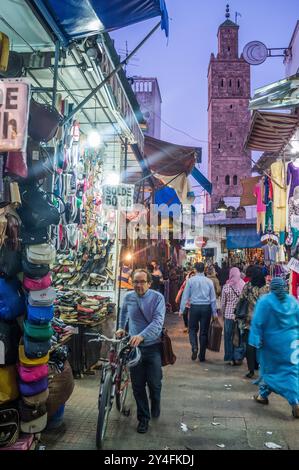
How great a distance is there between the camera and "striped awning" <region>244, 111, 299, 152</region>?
21.4ft

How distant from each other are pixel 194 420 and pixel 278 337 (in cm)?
152

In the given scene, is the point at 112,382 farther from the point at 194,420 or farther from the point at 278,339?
the point at 278,339

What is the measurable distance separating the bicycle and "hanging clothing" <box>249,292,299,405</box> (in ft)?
5.75

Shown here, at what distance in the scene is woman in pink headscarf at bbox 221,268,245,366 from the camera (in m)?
7.54

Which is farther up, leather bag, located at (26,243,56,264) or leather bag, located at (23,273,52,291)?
leather bag, located at (26,243,56,264)

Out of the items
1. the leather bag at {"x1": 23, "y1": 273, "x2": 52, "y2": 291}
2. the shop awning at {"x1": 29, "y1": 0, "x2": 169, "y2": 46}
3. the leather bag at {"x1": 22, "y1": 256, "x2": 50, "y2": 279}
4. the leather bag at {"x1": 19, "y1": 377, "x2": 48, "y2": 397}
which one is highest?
the shop awning at {"x1": 29, "y1": 0, "x2": 169, "y2": 46}

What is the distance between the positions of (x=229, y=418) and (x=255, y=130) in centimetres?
488

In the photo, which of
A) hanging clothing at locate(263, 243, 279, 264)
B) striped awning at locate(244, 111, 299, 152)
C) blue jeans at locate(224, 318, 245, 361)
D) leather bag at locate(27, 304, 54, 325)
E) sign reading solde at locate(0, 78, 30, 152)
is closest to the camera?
sign reading solde at locate(0, 78, 30, 152)

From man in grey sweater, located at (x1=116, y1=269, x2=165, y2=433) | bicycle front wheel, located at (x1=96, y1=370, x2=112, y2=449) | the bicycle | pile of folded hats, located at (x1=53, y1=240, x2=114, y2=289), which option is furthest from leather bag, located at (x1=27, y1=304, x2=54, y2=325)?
pile of folded hats, located at (x1=53, y1=240, x2=114, y2=289)

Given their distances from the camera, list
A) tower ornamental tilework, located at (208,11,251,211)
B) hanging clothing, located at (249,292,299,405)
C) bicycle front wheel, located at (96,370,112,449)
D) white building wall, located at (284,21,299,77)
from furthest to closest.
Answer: tower ornamental tilework, located at (208,11,251,211) → white building wall, located at (284,21,299,77) → hanging clothing, located at (249,292,299,405) → bicycle front wheel, located at (96,370,112,449)

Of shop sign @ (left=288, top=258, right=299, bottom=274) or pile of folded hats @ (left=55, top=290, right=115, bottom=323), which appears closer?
shop sign @ (left=288, top=258, right=299, bottom=274)

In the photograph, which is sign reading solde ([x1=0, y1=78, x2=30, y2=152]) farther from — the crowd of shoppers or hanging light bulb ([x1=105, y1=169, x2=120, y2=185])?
hanging light bulb ([x1=105, y1=169, x2=120, y2=185])

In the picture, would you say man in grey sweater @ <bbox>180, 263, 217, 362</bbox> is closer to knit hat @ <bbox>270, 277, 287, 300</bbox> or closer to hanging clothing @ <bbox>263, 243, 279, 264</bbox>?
hanging clothing @ <bbox>263, 243, 279, 264</bbox>
